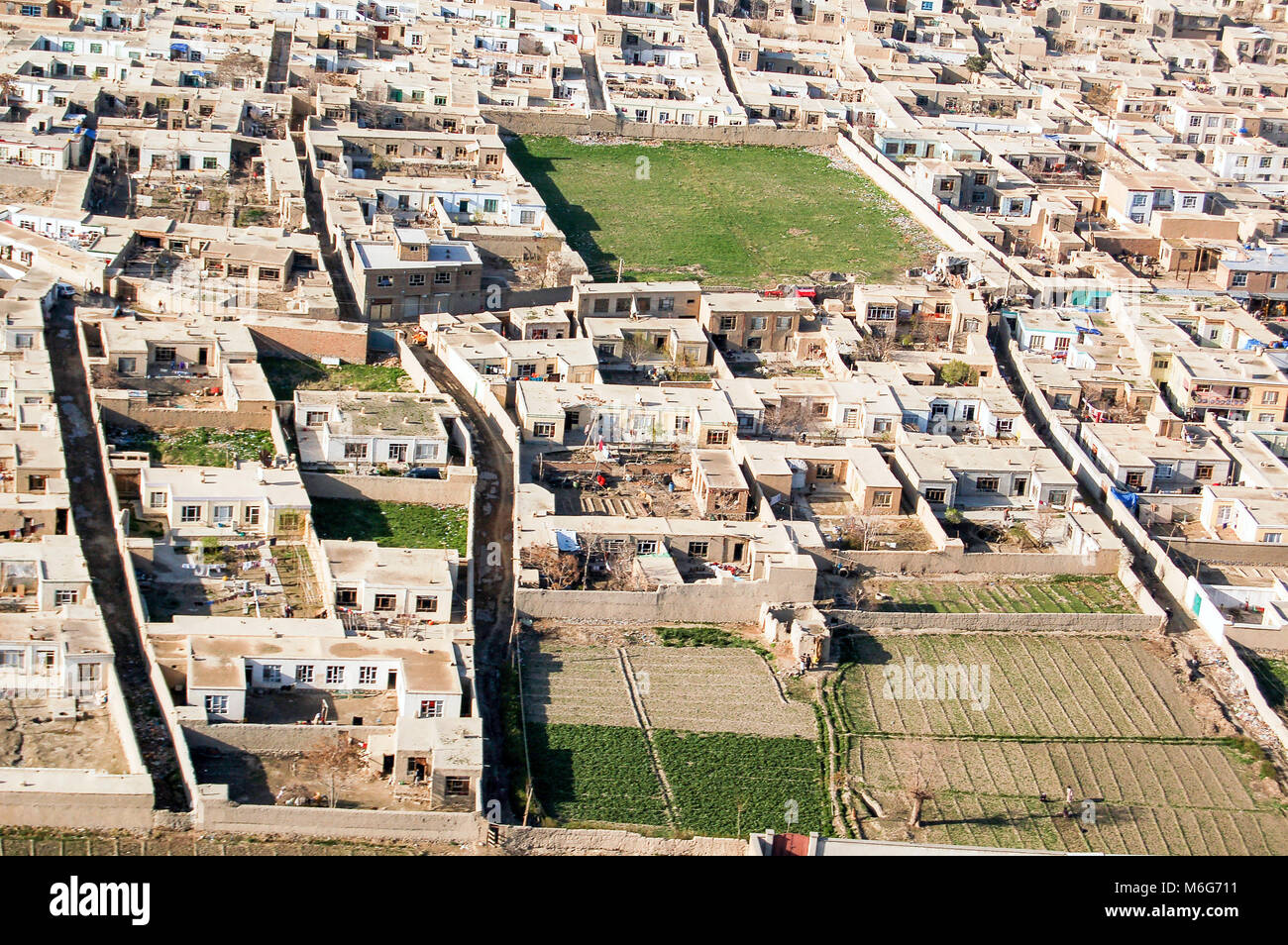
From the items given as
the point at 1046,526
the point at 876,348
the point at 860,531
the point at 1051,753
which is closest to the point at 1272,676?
the point at 1046,526

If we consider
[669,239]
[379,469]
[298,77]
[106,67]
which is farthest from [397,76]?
[379,469]

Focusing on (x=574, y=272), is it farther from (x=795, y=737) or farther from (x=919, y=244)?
(x=795, y=737)

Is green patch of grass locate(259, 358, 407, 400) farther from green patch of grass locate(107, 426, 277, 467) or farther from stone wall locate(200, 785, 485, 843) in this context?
stone wall locate(200, 785, 485, 843)

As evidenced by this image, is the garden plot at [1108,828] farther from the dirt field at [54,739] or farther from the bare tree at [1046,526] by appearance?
the dirt field at [54,739]

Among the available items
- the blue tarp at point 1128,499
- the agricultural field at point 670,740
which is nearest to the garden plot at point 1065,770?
the agricultural field at point 670,740

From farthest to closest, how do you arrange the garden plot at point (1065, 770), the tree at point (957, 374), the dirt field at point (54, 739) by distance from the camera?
the tree at point (957, 374)
the garden plot at point (1065, 770)
the dirt field at point (54, 739)

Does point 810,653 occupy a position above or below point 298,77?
below
